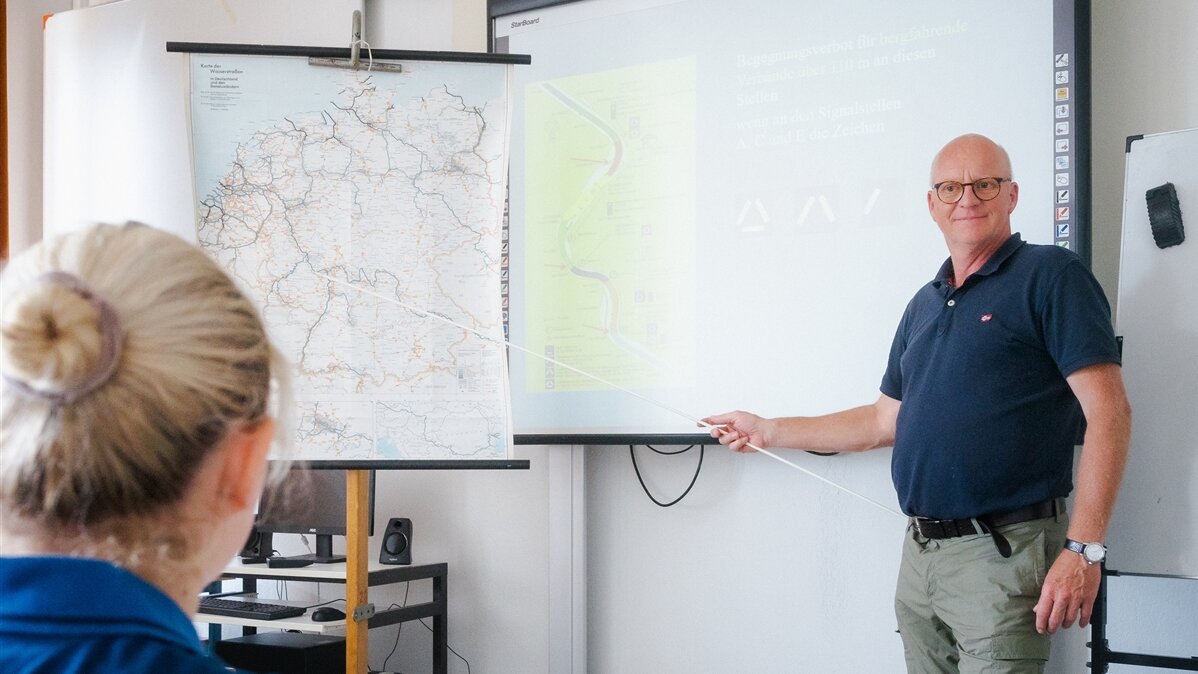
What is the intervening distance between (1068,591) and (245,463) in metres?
1.68

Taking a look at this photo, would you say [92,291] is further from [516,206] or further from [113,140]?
[113,140]

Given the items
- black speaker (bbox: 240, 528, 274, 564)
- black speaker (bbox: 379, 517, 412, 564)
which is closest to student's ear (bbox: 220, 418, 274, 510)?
black speaker (bbox: 379, 517, 412, 564)

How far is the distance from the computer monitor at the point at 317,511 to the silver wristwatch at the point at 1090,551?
2.16 meters

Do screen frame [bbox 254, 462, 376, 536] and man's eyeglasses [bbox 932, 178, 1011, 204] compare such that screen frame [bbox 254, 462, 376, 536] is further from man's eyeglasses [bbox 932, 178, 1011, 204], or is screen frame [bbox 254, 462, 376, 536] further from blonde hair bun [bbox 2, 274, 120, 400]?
blonde hair bun [bbox 2, 274, 120, 400]

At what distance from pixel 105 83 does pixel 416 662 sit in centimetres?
244

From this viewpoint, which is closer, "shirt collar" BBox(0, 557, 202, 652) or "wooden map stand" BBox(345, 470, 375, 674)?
"shirt collar" BBox(0, 557, 202, 652)

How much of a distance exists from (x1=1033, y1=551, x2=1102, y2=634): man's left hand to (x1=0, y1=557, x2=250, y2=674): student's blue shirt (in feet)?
5.60

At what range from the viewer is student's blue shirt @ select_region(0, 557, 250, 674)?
604 mm

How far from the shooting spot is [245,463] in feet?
2.40

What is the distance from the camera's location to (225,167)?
277cm

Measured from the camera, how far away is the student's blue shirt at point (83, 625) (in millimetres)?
604

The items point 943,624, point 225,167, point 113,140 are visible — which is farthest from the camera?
point 113,140

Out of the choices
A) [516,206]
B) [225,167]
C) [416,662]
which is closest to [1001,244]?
[516,206]

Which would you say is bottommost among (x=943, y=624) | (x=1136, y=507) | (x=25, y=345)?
(x=943, y=624)
